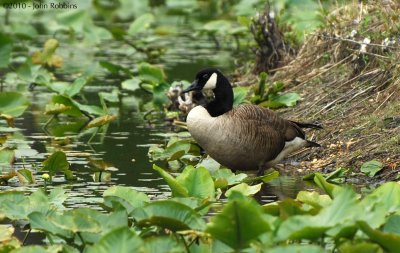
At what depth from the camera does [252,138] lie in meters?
9.03

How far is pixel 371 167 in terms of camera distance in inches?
345

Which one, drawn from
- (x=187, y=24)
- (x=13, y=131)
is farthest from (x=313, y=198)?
(x=187, y=24)

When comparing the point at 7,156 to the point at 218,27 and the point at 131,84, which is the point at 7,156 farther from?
the point at 218,27

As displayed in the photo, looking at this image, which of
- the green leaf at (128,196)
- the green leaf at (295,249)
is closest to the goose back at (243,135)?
the green leaf at (128,196)

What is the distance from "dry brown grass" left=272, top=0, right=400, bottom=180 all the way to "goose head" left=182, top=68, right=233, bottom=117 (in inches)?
35.7

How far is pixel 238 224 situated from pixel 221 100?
3.93 m

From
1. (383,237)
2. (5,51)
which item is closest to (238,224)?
(383,237)

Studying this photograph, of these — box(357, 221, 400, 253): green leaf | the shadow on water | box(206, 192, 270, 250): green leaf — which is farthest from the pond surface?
box(357, 221, 400, 253): green leaf

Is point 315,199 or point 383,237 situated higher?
point 383,237

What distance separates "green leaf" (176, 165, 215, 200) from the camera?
682 cm

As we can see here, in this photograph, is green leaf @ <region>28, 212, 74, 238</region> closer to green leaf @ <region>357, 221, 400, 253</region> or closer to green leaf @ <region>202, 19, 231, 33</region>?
green leaf @ <region>357, 221, 400, 253</region>

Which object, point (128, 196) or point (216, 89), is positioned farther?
point (216, 89)

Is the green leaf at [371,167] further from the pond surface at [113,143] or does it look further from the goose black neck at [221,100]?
the goose black neck at [221,100]

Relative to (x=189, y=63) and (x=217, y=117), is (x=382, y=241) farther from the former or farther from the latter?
(x=189, y=63)
